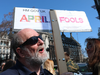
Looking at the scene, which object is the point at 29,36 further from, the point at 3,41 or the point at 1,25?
the point at 3,41

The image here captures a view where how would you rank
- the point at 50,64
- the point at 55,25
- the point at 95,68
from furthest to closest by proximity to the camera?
the point at 50,64, the point at 55,25, the point at 95,68

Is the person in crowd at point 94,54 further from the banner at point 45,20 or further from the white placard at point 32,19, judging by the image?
the white placard at point 32,19

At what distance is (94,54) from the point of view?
1379 millimetres

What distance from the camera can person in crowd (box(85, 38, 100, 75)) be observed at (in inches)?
50.4

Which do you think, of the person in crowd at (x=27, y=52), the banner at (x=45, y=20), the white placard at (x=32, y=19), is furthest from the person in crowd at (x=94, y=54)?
the white placard at (x=32, y=19)

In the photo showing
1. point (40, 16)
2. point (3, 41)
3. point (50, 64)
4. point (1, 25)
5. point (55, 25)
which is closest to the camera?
point (55, 25)

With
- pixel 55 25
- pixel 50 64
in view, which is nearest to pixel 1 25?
pixel 50 64

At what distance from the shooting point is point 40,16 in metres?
1.69

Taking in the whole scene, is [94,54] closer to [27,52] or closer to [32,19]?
[27,52]

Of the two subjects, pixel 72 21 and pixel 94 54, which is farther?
pixel 72 21

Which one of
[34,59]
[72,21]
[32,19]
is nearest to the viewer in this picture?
[34,59]

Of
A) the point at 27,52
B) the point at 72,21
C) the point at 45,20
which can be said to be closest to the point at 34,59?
the point at 27,52

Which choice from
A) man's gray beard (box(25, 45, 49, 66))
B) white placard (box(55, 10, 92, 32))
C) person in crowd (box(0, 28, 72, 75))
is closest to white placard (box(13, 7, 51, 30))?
white placard (box(55, 10, 92, 32))

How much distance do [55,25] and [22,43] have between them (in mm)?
665
